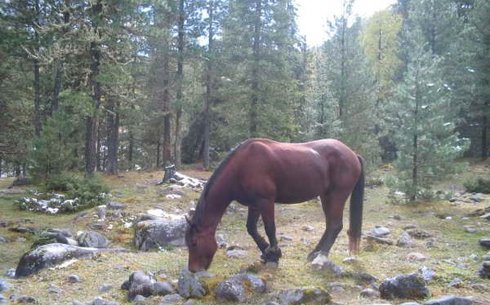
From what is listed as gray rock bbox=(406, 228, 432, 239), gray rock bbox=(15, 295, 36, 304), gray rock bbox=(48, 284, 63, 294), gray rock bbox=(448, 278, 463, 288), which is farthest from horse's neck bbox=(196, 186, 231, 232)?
gray rock bbox=(406, 228, 432, 239)

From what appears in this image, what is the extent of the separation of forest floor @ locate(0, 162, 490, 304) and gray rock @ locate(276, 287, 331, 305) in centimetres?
26

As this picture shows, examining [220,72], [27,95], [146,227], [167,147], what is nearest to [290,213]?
[146,227]

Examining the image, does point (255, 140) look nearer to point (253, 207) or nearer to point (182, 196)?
point (253, 207)

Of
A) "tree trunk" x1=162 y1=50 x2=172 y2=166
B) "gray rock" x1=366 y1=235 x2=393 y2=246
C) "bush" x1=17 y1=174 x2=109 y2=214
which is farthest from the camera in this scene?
"tree trunk" x1=162 y1=50 x2=172 y2=166

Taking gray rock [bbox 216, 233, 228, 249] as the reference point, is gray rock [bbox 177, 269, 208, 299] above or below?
above

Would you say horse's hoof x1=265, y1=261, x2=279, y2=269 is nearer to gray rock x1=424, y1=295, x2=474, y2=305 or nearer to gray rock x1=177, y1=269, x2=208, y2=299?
gray rock x1=177, y1=269, x2=208, y2=299

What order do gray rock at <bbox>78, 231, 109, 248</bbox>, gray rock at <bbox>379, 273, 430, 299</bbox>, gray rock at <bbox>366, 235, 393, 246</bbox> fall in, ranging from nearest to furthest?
gray rock at <bbox>379, 273, 430, 299</bbox>
gray rock at <bbox>78, 231, 109, 248</bbox>
gray rock at <bbox>366, 235, 393, 246</bbox>

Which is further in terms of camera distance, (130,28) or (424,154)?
(130,28)

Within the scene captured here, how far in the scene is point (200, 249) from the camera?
7340 mm

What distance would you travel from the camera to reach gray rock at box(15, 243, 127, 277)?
27.4 ft

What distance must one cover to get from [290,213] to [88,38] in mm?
9283

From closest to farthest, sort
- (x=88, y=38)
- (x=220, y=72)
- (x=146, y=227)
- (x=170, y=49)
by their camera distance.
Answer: (x=146, y=227), (x=88, y=38), (x=170, y=49), (x=220, y=72)

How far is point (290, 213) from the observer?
16.1 meters

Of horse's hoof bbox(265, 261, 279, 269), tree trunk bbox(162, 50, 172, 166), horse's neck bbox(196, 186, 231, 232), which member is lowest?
horse's hoof bbox(265, 261, 279, 269)
